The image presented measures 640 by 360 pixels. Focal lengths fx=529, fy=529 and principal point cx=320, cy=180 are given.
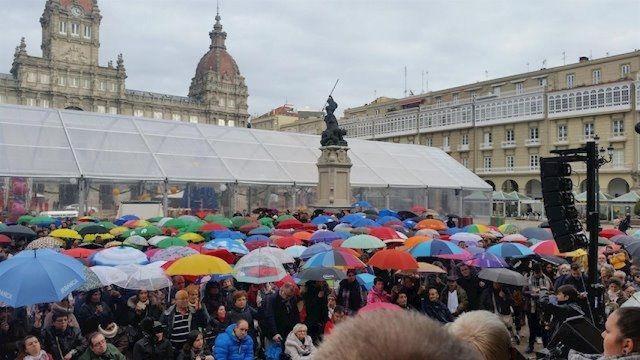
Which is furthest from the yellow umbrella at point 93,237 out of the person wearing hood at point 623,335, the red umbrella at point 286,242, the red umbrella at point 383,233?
the person wearing hood at point 623,335

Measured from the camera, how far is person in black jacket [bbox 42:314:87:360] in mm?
6383

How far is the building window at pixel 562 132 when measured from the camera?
49.2 meters

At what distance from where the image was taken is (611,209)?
42156mm

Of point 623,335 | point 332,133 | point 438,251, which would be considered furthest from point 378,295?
point 332,133

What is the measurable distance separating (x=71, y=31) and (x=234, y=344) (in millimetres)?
88021

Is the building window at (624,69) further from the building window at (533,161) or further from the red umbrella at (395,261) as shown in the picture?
the red umbrella at (395,261)

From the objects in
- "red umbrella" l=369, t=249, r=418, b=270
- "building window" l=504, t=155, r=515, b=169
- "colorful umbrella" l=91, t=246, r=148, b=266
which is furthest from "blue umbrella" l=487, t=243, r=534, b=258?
"building window" l=504, t=155, r=515, b=169

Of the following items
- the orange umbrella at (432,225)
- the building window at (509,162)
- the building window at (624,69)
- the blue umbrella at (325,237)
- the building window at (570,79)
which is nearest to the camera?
the blue umbrella at (325,237)

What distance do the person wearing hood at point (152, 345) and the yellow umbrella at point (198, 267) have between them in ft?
6.78

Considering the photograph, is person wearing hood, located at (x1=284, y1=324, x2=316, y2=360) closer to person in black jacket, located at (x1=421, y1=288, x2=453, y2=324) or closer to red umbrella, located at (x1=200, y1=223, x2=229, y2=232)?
person in black jacket, located at (x1=421, y1=288, x2=453, y2=324)

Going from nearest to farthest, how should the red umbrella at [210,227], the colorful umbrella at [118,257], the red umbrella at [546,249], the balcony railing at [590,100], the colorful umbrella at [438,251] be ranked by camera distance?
the colorful umbrella at [118,257]
the colorful umbrella at [438,251]
the red umbrella at [546,249]
the red umbrella at [210,227]
the balcony railing at [590,100]

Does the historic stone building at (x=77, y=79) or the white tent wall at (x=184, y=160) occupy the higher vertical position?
the historic stone building at (x=77, y=79)

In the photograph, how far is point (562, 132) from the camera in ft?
162

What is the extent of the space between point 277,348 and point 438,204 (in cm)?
3112
